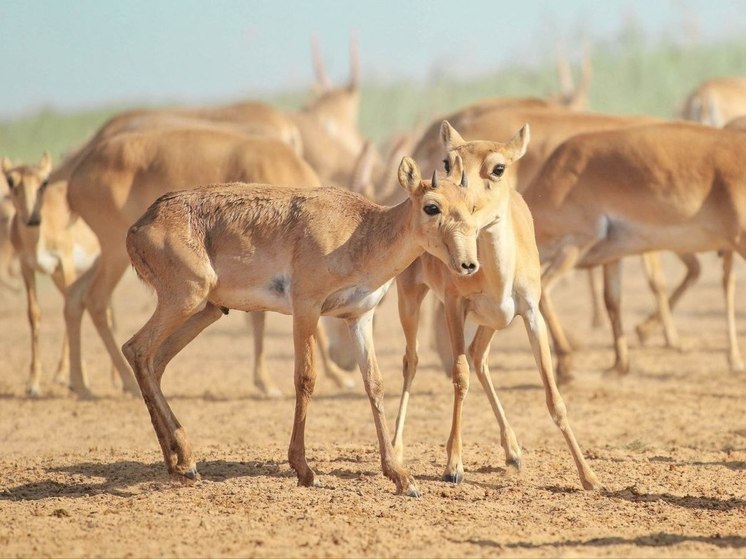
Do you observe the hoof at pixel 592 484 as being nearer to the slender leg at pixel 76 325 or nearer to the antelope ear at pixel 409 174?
the antelope ear at pixel 409 174

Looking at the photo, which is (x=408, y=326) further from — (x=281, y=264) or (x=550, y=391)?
(x=281, y=264)

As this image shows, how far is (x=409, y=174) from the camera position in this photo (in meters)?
7.29

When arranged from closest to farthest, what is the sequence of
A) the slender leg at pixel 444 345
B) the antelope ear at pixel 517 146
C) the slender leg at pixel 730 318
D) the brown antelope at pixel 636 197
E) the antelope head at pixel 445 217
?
1. the antelope head at pixel 445 217
2. the antelope ear at pixel 517 146
3. the brown antelope at pixel 636 197
4. the slender leg at pixel 444 345
5. the slender leg at pixel 730 318

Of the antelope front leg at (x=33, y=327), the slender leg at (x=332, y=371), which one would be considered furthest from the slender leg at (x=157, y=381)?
the antelope front leg at (x=33, y=327)

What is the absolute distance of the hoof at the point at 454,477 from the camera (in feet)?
26.3

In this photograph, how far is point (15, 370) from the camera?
→ 1482 centimetres

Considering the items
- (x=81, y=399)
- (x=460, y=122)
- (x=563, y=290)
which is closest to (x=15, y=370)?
(x=81, y=399)

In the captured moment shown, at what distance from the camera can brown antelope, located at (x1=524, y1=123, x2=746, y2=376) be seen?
11352mm

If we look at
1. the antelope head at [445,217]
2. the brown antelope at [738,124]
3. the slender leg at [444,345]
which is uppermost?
the antelope head at [445,217]

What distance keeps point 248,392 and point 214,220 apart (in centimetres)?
524

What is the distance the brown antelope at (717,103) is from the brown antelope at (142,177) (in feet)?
33.3

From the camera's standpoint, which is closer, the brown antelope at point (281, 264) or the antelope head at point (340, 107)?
the brown antelope at point (281, 264)

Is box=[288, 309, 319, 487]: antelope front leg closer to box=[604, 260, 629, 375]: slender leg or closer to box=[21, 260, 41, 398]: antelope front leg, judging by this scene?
box=[604, 260, 629, 375]: slender leg

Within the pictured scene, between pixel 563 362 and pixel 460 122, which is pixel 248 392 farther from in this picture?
pixel 460 122
